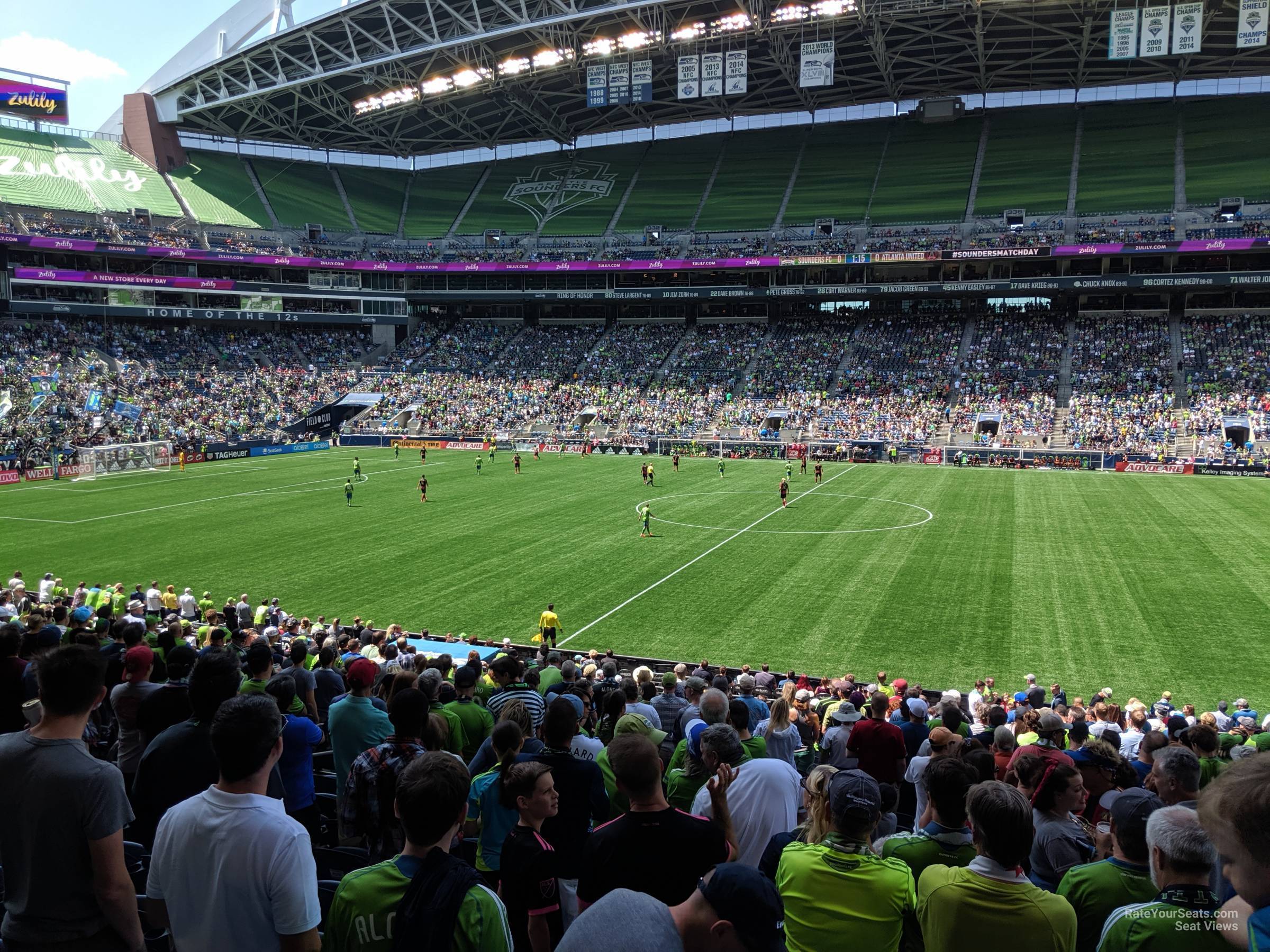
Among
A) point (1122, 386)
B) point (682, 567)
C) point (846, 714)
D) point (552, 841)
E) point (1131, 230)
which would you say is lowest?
point (682, 567)

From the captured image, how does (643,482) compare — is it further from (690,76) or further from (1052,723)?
(1052,723)

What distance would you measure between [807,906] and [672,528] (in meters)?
27.5

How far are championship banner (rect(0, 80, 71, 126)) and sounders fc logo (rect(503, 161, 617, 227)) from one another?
129ft

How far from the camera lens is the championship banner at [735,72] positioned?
5675 centimetres

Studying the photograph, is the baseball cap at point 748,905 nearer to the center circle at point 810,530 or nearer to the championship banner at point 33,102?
the center circle at point 810,530

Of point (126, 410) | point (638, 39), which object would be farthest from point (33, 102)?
point (638, 39)

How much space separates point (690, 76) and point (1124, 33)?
2679 cm

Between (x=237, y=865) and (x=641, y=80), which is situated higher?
(x=641, y=80)

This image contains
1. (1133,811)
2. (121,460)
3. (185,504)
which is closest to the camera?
(1133,811)

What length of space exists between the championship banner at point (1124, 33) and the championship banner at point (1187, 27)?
6.77 feet

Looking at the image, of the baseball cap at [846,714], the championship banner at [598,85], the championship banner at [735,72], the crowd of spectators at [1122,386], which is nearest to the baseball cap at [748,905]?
the baseball cap at [846,714]

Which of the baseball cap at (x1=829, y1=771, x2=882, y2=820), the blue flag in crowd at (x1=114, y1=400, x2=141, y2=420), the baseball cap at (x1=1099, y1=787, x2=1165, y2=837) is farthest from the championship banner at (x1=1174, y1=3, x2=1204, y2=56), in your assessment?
the blue flag in crowd at (x1=114, y1=400, x2=141, y2=420)

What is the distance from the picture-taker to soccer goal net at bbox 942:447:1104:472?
49.8 meters

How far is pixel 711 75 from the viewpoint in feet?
188
